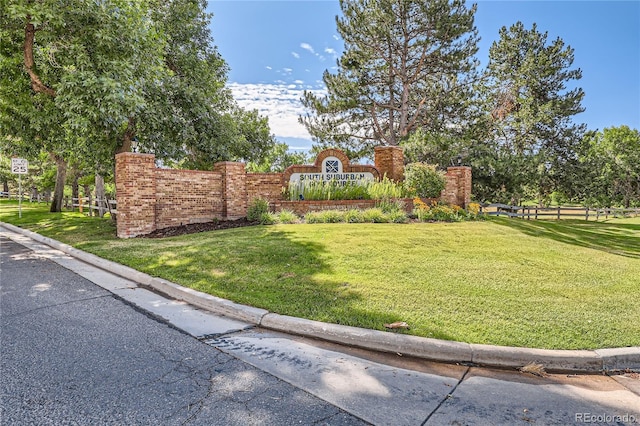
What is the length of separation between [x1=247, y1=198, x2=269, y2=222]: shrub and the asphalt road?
748 cm

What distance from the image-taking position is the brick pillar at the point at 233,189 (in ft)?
39.8

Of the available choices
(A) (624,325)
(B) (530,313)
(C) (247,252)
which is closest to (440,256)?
(B) (530,313)

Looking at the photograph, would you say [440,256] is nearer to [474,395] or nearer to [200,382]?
[474,395]

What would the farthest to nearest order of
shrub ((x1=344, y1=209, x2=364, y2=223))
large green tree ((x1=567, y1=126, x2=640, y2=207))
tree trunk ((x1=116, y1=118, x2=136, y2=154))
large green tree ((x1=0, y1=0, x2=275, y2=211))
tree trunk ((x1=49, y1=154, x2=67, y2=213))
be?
1. large green tree ((x1=567, y1=126, x2=640, y2=207))
2. tree trunk ((x1=49, y1=154, x2=67, y2=213))
3. tree trunk ((x1=116, y1=118, x2=136, y2=154))
4. shrub ((x1=344, y1=209, x2=364, y2=223))
5. large green tree ((x1=0, y1=0, x2=275, y2=211))

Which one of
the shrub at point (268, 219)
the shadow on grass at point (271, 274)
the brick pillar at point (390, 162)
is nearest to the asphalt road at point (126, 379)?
the shadow on grass at point (271, 274)

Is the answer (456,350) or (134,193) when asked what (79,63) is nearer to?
(134,193)

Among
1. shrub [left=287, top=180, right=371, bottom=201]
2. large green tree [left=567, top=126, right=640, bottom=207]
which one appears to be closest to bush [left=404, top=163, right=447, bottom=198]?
shrub [left=287, top=180, right=371, bottom=201]

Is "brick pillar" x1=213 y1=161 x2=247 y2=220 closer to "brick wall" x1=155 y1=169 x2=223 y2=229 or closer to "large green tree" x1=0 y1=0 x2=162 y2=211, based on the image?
"brick wall" x1=155 y1=169 x2=223 y2=229

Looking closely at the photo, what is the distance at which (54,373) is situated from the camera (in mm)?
2955

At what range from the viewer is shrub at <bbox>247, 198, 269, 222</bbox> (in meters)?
11.9

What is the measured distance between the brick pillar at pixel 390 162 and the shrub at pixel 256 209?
5.74 m

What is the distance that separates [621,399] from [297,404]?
2498 millimetres

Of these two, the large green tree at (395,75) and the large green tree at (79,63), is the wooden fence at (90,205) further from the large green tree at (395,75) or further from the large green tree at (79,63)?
the large green tree at (395,75)

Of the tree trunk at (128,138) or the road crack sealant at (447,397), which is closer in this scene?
the road crack sealant at (447,397)
